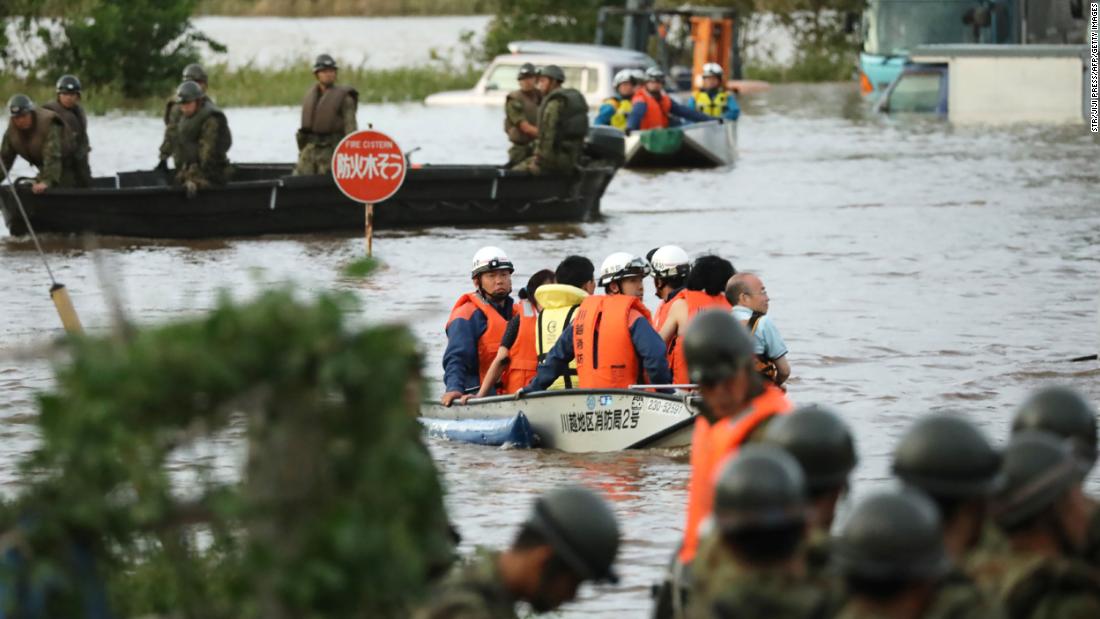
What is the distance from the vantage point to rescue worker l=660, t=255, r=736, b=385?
11844 mm

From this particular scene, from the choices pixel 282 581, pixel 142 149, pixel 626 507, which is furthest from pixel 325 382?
pixel 142 149

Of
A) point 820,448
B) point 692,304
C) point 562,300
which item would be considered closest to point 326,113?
point 562,300

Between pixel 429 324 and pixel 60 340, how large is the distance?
1336 cm

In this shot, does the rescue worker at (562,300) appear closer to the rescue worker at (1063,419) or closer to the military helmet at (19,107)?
the rescue worker at (1063,419)

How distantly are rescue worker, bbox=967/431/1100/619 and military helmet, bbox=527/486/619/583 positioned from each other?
0.82 metres

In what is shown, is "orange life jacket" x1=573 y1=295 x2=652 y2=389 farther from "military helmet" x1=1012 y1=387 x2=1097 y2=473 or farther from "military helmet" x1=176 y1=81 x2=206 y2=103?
"military helmet" x1=176 y1=81 x2=206 y2=103

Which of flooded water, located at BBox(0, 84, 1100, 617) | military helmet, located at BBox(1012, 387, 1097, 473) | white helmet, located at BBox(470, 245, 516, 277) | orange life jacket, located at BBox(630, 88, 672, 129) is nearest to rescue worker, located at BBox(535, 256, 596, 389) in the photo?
white helmet, located at BBox(470, 245, 516, 277)

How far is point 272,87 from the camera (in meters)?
45.8

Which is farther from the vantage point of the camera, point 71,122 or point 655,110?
point 655,110

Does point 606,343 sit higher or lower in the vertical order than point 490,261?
lower

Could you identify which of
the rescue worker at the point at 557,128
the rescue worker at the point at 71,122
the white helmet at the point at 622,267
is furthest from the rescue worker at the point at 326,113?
the white helmet at the point at 622,267

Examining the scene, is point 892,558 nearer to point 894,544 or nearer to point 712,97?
point 894,544

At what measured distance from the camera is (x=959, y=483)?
16.0 ft

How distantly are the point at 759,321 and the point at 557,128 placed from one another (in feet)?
38.6
